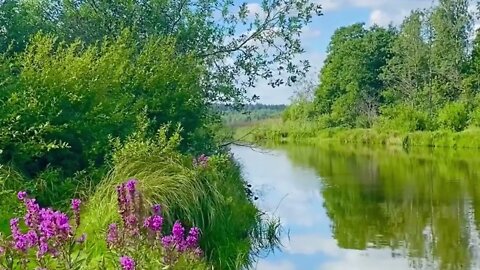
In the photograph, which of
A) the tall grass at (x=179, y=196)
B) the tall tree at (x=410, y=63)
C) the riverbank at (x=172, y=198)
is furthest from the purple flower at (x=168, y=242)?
the tall tree at (x=410, y=63)

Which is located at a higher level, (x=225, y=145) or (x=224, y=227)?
(x=225, y=145)

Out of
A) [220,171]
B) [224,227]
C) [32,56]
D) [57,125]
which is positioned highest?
[32,56]

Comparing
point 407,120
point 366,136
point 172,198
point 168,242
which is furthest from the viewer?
point 366,136

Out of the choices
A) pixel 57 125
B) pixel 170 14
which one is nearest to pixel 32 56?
Answer: pixel 57 125

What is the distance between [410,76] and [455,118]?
8.02 metres

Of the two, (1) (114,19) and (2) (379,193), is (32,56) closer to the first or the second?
(1) (114,19)

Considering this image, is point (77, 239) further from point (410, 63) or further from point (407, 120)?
point (410, 63)

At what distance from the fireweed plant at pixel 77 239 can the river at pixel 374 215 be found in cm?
455

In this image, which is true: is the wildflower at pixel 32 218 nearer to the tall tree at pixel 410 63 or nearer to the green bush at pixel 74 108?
the green bush at pixel 74 108

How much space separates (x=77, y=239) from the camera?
3.89 meters

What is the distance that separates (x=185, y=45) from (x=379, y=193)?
20.4ft

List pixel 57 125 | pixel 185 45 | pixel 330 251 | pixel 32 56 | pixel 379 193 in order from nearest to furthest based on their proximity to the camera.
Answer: pixel 57 125 → pixel 32 56 → pixel 330 251 → pixel 185 45 → pixel 379 193

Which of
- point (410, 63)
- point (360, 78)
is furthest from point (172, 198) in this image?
point (360, 78)

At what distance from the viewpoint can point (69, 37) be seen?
1162 centimetres
